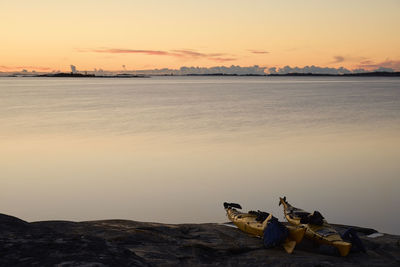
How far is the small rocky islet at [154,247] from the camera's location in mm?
6086

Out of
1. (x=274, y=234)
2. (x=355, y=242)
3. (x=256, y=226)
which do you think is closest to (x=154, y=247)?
(x=274, y=234)

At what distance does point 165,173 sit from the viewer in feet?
72.1

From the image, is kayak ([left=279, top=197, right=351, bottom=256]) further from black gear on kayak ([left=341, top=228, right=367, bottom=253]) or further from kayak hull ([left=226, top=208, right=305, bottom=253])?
kayak hull ([left=226, top=208, right=305, bottom=253])

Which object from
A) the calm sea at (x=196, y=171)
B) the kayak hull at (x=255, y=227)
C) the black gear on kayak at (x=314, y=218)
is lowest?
the calm sea at (x=196, y=171)

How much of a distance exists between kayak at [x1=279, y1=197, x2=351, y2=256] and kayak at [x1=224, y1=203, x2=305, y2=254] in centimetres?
37

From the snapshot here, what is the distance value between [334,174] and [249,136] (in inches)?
595

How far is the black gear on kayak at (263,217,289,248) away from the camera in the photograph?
37.0ft


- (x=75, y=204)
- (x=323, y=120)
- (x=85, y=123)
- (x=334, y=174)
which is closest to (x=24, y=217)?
(x=75, y=204)

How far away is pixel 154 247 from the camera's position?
10883mm

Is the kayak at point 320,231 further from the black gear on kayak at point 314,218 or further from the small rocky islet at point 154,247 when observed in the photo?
the small rocky islet at point 154,247

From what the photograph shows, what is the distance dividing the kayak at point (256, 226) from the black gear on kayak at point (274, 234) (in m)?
0.14

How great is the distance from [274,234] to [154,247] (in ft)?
11.0

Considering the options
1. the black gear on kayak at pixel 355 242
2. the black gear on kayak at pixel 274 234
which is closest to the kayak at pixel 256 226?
the black gear on kayak at pixel 274 234

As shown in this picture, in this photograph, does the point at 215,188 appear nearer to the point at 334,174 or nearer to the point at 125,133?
the point at 334,174
